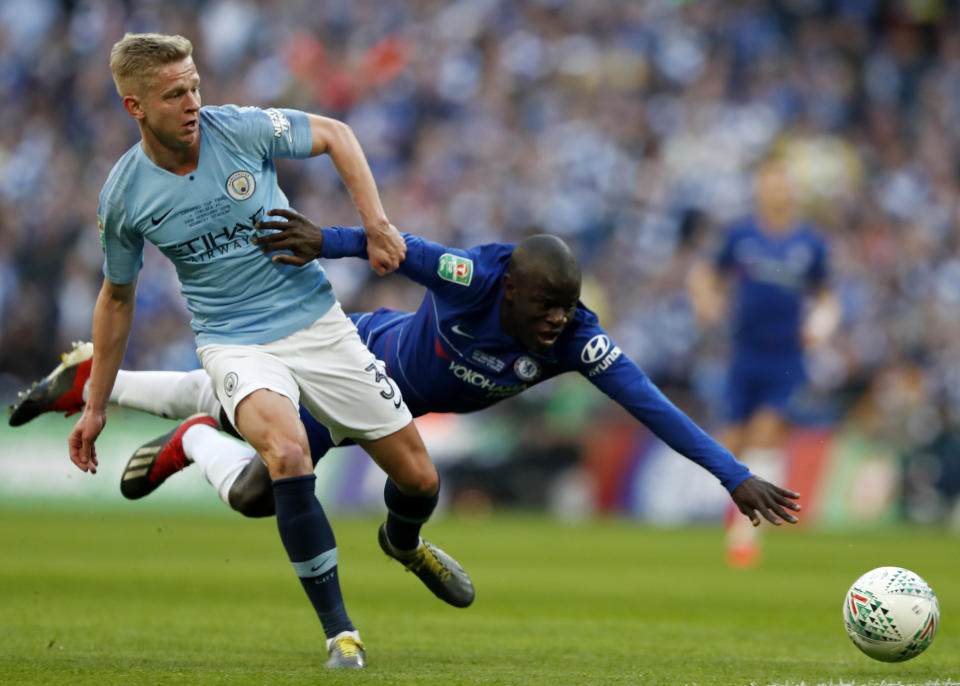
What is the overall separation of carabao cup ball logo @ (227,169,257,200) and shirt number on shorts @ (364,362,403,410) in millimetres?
947

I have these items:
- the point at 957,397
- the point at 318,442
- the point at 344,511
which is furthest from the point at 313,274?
the point at 957,397

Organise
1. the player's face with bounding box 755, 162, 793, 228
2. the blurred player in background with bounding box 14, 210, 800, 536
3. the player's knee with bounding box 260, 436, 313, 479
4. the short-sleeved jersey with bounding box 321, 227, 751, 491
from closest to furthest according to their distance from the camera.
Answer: the player's knee with bounding box 260, 436, 313, 479 → the blurred player in background with bounding box 14, 210, 800, 536 → the short-sleeved jersey with bounding box 321, 227, 751, 491 → the player's face with bounding box 755, 162, 793, 228

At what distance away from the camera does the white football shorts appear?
612 centimetres

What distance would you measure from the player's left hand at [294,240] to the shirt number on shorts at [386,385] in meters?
0.68

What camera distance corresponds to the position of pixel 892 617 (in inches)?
229

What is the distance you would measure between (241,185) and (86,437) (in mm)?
1454

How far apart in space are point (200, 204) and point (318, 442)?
171cm

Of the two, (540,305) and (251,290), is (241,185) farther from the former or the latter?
(540,305)

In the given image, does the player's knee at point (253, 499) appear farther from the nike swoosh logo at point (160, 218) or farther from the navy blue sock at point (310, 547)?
the nike swoosh logo at point (160, 218)

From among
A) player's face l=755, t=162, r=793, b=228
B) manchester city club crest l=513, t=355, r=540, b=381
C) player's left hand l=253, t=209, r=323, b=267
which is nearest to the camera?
player's left hand l=253, t=209, r=323, b=267

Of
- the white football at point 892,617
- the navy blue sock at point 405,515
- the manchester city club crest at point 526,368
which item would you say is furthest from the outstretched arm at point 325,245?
the white football at point 892,617

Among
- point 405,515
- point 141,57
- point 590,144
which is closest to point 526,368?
point 405,515

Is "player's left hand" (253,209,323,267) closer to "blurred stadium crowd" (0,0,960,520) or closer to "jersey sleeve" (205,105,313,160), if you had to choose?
"jersey sleeve" (205,105,313,160)

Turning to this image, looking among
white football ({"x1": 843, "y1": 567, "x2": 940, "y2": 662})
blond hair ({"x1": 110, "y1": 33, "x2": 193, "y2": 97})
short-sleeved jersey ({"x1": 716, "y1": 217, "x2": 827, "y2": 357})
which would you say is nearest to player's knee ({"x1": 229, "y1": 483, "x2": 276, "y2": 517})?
blond hair ({"x1": 110, "y1": 33, "x2": 193, "y2": 97})
